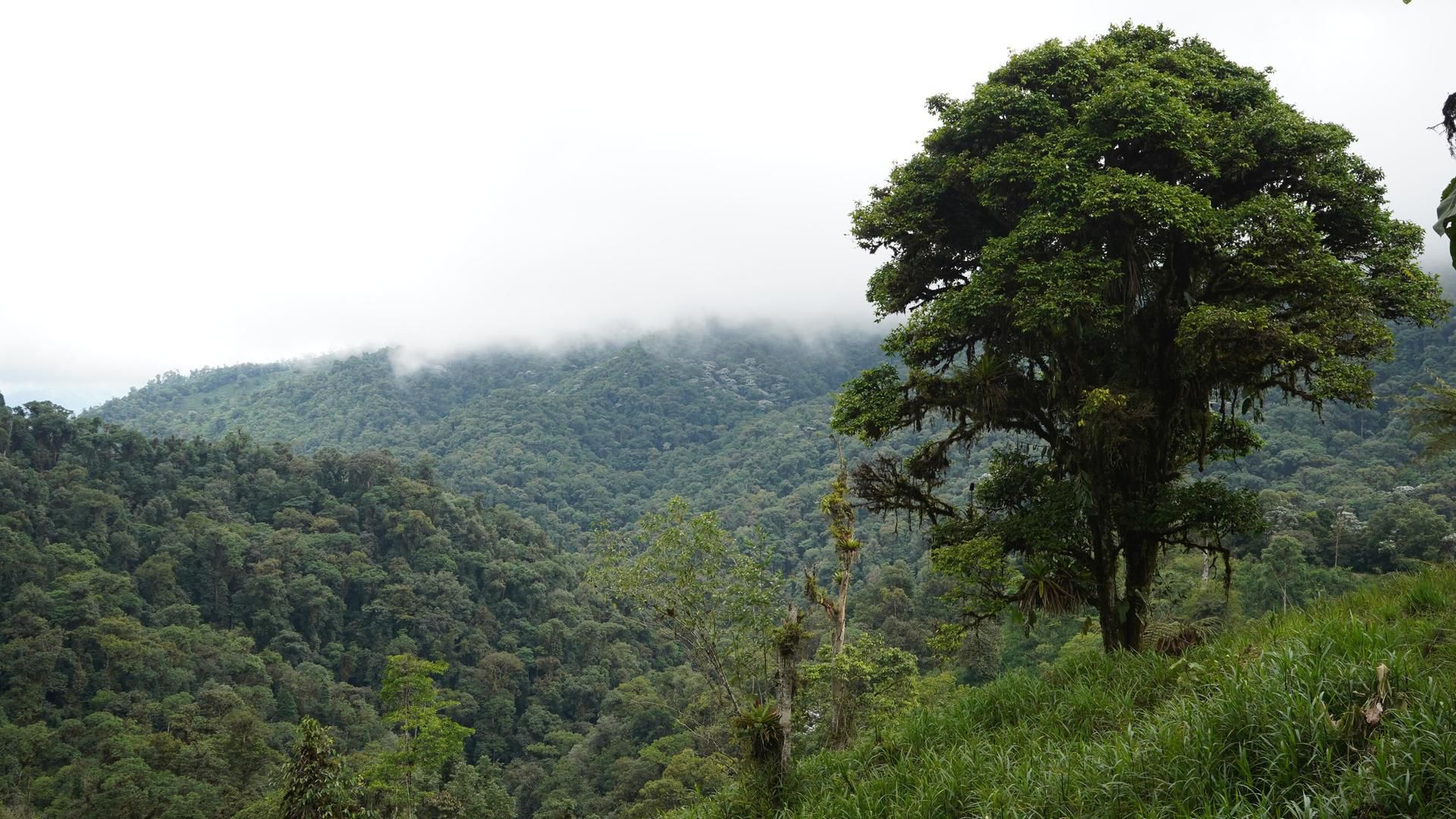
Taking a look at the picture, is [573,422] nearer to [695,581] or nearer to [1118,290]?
[695,581]

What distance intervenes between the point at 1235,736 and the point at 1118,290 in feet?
18.6

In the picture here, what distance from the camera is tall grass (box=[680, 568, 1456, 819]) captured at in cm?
407

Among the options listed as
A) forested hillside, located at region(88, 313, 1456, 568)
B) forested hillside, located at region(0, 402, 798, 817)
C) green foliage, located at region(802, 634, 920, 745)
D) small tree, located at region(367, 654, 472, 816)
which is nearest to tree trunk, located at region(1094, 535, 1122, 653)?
green foliage, located at region(802, 634, 920, 745)

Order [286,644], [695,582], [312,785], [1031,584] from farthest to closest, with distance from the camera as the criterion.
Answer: [286,644], [312,785], [695,582], [1031,584]

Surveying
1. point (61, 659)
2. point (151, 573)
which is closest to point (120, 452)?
point (151, 573)

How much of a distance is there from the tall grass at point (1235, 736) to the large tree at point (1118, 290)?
71.8 inches

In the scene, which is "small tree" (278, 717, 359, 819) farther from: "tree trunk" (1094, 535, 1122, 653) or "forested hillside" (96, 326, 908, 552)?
"forested hillside" (96, 326, 908, 552)

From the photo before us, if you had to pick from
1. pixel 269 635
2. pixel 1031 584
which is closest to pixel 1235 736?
pixel 1031 584

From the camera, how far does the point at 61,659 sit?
3947 centimetres

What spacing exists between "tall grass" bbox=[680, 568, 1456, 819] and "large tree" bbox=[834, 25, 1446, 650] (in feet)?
5.98

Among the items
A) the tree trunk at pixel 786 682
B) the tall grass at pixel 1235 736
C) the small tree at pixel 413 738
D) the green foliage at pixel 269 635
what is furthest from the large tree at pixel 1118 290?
the small tree at pixel 413 738

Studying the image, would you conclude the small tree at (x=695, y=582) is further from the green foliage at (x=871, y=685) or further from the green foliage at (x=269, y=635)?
the green foliage at (x=269, y=635)

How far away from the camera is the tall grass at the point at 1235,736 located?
160 inches

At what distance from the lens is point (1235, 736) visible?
191 inches
